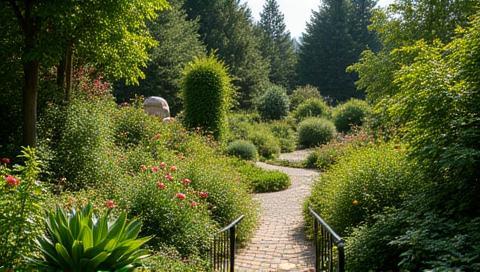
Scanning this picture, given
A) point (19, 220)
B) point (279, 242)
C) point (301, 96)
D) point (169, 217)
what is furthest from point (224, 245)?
point (301, 96)

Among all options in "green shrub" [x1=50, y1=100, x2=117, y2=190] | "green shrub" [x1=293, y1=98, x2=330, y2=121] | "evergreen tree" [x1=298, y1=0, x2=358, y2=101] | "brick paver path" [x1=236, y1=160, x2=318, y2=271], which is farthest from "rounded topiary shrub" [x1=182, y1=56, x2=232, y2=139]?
"evergreen tree" [x1=298, y1=0, x2=358, y2=101]

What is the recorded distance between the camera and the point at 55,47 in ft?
21.8

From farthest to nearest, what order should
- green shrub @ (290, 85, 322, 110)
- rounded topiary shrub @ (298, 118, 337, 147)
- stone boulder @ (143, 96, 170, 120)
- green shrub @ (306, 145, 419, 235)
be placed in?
1. green shrub @ (290, 85, 322, 110)
2. rounded topiary shrub @ (298, 118, 337, 147)
3. stone boulder @ (143, 96, 170, 120)
4. green shrub @ (306, 145, 419, 235)

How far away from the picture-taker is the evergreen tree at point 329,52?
131ft

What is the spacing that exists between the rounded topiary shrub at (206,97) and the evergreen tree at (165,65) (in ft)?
27.9

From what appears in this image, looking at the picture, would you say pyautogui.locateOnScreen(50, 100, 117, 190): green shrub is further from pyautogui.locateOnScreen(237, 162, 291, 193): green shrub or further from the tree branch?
pyautogui.locateOnScreen(237, 162, 291, 193): green shrub

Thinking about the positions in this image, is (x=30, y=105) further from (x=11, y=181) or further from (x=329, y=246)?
(x=329, y=246)

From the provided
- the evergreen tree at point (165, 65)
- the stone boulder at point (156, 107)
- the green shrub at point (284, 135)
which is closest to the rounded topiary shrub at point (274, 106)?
the green shrub at point (284, 135)

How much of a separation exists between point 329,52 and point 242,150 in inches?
1143

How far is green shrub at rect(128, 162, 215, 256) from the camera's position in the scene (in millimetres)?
4973

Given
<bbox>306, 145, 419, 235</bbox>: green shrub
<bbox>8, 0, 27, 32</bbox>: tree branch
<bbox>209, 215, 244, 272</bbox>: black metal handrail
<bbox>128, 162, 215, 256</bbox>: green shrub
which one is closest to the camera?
<bbox>209, 215, 244, 272</bbox>: black metal handrail

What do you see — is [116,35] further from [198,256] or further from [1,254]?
[1,254]

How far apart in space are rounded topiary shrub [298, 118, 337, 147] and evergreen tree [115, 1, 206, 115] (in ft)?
24.2

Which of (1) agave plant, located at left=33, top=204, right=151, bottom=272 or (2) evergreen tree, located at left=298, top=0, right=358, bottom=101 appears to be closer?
(1) agave plant, located at left=33, top=204, right=151, bottom=272
